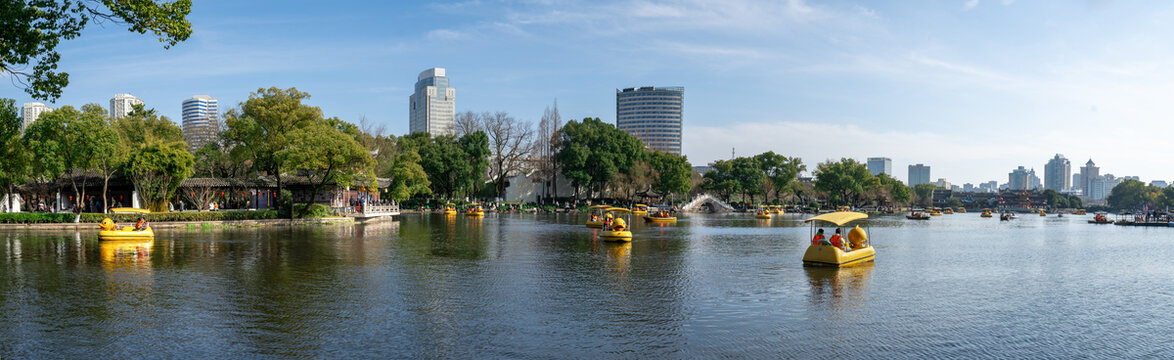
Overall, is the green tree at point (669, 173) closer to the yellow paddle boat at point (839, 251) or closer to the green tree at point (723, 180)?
the green tree at point (723, 180)

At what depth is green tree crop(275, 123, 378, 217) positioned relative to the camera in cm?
4634

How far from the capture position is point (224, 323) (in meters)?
14.0

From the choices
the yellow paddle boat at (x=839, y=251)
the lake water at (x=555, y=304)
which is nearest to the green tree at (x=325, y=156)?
the lake water at (x=555, y=304)

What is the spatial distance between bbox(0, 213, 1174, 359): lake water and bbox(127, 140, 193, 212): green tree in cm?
1510

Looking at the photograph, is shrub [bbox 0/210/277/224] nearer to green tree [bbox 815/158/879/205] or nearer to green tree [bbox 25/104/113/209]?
green tree [bbox 25/104/113/209]

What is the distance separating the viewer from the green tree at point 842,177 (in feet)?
362

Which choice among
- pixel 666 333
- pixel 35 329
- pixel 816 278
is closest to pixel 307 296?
pixel 35 329

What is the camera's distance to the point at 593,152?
89.5 m

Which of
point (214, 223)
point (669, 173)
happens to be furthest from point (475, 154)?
point (214, 223)

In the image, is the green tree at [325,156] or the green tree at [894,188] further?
the green tree at [894,188]

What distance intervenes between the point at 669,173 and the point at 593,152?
13.6 meters

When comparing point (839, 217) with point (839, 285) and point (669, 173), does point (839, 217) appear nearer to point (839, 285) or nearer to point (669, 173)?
point (839, 285)

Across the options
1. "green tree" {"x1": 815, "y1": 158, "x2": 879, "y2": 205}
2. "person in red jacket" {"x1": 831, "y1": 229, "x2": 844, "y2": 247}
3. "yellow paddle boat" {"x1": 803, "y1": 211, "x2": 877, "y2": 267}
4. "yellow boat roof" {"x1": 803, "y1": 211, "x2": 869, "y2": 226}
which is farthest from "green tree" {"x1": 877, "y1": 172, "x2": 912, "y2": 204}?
"person in red jacket" {"x1": 831, "y1": 229, "x2": 844, "y2": 247}

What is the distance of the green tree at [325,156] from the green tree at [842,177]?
82.6 meters
